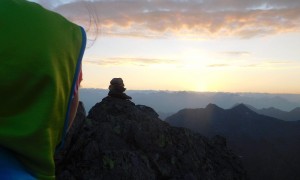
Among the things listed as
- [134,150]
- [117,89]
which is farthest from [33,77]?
[117,89]

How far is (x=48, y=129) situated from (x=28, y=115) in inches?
5.8

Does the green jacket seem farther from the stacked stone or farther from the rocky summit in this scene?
the stacked stone

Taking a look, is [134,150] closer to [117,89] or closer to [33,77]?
[117,89]

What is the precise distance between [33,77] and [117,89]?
3349 cm

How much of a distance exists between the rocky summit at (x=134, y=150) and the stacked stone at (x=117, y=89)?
75cm

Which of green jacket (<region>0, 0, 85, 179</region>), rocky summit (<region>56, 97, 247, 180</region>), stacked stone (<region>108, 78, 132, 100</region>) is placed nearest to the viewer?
green jacket (<region>0, 0, 85, 179</region>)

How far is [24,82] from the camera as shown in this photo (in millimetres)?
2064

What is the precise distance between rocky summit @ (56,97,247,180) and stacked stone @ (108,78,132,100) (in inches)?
29.4

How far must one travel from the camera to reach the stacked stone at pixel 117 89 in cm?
3513

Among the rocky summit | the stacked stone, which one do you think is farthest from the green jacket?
the stacked stone

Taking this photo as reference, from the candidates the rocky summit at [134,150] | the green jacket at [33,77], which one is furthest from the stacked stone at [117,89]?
the green jacket at [33,77]

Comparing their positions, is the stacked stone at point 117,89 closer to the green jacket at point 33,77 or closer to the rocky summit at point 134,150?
the rocky summit at point 134,150

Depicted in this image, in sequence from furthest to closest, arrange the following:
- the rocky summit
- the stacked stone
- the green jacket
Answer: the stacked stone, the rocky summit, the green jacket

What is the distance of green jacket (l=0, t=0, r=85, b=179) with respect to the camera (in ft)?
6.63
